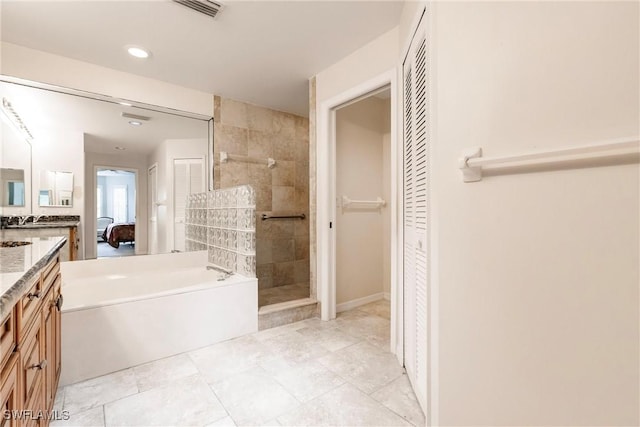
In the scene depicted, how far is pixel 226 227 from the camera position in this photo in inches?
111

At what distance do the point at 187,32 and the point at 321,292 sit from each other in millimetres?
2401

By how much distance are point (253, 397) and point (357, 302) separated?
1757 mm

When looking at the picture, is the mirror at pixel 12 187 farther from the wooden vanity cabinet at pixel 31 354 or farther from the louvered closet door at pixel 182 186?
the wooden vanity cabinet at pixel 31 354

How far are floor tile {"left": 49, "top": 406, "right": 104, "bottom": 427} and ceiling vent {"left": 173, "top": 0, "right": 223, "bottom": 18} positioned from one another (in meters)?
2.35

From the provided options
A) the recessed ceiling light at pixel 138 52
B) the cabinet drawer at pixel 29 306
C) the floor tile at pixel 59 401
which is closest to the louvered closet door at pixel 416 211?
the cabinet drawer at pixel 29 306

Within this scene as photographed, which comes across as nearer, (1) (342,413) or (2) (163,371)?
(1) (342,413)

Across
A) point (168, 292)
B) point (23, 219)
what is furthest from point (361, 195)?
point (23, 219)

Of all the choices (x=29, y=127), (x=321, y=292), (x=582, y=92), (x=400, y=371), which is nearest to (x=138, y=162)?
(x=29, y=127)

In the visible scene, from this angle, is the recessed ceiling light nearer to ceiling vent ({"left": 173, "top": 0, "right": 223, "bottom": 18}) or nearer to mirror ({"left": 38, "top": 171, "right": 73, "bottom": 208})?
ceiling vent ({"left": 173, "top": 0, "right": 223, "bottom": 18})

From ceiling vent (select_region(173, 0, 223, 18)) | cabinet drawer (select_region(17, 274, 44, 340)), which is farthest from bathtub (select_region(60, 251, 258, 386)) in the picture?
ceiling vent (select_region(173, 0, 223, 18))

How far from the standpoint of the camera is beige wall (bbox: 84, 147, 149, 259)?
2635 millimetres

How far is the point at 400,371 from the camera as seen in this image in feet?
6.22

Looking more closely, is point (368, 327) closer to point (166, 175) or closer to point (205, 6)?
point (166, 175)

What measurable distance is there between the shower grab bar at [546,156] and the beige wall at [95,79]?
298 cm
